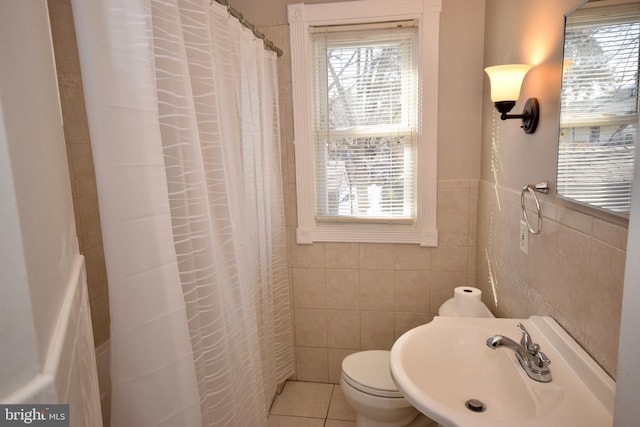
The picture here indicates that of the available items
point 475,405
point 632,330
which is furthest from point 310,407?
point 632,330

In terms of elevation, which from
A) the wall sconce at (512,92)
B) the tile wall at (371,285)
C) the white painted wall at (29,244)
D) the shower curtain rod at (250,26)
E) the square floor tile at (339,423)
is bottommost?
the square floor tile at (339,423)

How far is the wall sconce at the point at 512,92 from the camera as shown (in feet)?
4.79

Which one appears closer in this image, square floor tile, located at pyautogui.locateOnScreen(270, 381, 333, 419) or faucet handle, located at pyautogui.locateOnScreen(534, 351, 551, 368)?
faucet handle, located at pyautogui.locateOnScreen(534, 351, 551, 368)

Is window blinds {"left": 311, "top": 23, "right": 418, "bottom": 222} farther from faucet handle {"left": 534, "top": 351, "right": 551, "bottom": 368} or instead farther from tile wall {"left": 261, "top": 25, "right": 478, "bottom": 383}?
faucet handle {"left": 534, "top": 351, "right": 551, "bottom": 368}

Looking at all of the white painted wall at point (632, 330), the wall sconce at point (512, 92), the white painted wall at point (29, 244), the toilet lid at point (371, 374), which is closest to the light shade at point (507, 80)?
the wall sconce at point (512, 92)

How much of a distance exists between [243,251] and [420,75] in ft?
4.52

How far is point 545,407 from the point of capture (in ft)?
3.50

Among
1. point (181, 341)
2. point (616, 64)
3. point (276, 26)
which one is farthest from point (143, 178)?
point (276, 26)

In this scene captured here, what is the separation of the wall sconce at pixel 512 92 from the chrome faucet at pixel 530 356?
0.75m

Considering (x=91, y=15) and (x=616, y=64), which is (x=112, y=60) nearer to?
(x=91, y=15)

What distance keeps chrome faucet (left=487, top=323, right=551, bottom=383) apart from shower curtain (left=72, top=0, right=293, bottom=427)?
2.95 ft

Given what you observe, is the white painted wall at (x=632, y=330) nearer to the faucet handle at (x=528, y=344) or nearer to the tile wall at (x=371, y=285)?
the faucet handle at (x=528, y=344)

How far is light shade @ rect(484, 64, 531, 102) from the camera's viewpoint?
150 centimetres

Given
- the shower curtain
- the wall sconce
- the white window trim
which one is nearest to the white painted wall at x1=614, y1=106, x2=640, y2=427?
the shower curtain
